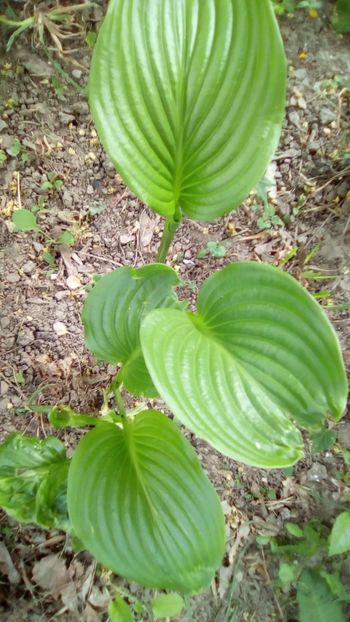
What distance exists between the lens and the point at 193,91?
0.87 m

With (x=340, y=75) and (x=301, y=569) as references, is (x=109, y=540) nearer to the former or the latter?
(x=301, y=569)

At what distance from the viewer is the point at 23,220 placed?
135 cm

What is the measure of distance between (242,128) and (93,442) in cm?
61

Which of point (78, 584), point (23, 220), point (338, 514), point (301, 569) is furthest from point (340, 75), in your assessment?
point (78, 584)

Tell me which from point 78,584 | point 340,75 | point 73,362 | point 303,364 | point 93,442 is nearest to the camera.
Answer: point 303,364

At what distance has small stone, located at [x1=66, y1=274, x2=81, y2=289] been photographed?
1379 millimetres

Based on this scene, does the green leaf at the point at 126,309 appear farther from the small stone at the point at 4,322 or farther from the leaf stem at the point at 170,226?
the small stone at the point at 4,322

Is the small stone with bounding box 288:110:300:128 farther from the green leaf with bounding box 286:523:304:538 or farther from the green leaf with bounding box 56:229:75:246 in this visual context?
the green leaf with bounding box 286:523:304:538

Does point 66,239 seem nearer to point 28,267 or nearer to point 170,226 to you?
point 28,267

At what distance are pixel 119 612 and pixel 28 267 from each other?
2.69ft

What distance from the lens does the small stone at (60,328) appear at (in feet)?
4.42

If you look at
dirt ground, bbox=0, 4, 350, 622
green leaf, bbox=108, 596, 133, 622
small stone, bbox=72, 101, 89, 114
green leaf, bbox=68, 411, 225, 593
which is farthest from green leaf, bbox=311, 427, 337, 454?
small stone, bbox=72, 101, 89, 114

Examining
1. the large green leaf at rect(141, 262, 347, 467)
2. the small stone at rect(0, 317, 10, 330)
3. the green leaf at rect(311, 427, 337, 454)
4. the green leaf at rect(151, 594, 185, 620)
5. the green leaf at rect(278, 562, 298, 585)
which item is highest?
the large green leaf at rect(141, 262, 347, 467)

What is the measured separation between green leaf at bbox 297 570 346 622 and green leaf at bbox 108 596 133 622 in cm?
37
